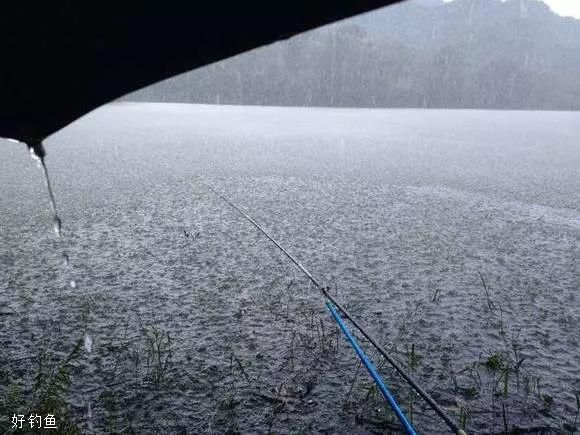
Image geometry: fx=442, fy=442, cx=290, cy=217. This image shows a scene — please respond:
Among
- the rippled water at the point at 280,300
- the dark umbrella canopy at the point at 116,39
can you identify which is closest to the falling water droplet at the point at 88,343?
the rippled water at the point at 280,300

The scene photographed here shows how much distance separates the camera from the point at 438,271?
282 centimetres

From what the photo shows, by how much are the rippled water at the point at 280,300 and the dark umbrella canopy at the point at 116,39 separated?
104cm

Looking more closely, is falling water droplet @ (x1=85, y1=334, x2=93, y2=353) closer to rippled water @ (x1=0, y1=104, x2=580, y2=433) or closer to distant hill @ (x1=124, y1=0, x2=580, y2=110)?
rippled water @ (x1=0, y1=104, x2=580, y2=433)

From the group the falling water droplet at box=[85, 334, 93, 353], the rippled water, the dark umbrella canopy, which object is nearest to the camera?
the dark umbrella canopy

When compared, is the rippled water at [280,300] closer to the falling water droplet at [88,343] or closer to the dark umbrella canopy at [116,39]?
the falling water droplet at [88,343]

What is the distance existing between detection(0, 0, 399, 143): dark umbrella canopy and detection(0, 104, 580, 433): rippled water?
1.04 m

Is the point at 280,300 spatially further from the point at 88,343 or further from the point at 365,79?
the point at 365,79

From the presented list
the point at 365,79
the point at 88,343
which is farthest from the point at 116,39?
the point at 365,79

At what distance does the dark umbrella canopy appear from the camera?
35.8 inches

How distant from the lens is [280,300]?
2363mm

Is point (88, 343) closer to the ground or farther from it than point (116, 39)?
closer to the ground

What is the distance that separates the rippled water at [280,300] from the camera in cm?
157

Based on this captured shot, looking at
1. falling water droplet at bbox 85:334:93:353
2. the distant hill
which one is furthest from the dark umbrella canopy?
the distant hill

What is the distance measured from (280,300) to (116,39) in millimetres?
1632
